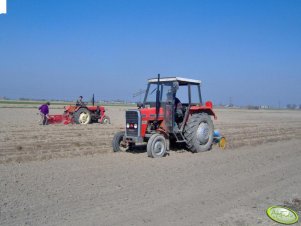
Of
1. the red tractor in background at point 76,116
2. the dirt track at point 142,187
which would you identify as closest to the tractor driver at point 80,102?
the red tractor in background at point 76,116

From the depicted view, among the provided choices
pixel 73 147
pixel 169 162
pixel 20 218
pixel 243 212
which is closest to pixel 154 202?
pixel 243 212

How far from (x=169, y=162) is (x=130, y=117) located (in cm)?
181

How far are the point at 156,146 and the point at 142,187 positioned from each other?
304 cm

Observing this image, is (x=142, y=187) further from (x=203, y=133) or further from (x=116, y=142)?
(x=203, y=133)

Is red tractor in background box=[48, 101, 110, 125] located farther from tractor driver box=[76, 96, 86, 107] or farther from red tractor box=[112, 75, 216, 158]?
red tractor box=[112, 75, 216, 158]

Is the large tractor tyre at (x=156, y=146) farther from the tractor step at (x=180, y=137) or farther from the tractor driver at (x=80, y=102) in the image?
the tractor driver at (x=80, y=102)

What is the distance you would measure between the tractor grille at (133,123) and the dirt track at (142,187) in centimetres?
62

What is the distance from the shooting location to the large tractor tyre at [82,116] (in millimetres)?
18203

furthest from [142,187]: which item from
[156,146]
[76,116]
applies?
[76,116]

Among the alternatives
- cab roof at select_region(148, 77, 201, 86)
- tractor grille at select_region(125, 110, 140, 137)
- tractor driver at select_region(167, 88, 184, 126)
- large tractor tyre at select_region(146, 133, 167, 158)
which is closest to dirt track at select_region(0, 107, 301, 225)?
large tractor tyre at select_region(146, 133, 167, 158)

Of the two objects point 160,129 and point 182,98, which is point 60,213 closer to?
point 160,129

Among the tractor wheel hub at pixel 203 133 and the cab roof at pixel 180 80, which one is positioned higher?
the cab roof at pixel 180 80

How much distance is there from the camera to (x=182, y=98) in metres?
10.1

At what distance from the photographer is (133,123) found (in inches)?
365
